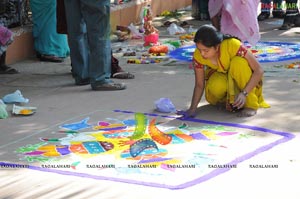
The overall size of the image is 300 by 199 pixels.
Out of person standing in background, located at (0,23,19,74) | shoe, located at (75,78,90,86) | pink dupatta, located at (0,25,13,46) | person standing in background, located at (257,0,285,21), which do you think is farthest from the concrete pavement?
person standing in background, located at (257,0,285,21)

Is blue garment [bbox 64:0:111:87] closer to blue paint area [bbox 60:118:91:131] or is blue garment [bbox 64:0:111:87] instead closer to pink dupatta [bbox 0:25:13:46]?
pink dupatta [bbox 0:25:13:46]

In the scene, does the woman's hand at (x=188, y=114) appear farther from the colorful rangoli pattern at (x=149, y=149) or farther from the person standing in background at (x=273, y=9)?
the person standing in background at (x=273, y=9)

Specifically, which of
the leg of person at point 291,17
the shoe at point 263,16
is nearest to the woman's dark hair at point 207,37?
the leg of person at point 291,17

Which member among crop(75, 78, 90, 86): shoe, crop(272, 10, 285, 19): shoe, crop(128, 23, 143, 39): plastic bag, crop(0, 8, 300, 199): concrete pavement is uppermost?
crop(272, 10, 285, 19): shoe

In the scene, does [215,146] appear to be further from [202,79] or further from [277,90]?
[277,90]

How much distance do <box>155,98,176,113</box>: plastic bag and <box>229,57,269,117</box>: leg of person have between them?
1.77ft

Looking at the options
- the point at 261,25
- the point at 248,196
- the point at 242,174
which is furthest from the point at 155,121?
the point at 261,25

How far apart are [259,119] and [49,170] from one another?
66.7 inches

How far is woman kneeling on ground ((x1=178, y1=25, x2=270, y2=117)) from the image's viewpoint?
4.93m

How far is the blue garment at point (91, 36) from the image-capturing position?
5984 millimetres

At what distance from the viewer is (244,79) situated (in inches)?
196

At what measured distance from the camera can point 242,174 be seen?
3842 millimetres

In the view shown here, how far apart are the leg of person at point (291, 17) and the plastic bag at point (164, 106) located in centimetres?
453

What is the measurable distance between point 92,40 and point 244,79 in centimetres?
166
